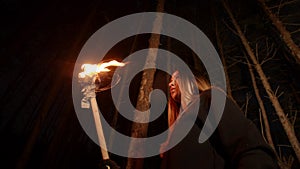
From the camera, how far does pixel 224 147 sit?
1.87 metres

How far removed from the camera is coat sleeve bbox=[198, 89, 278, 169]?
1628 mm

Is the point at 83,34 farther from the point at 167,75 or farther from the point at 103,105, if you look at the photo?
the point at 167,75

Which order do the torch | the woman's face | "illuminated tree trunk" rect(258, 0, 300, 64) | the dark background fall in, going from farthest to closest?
1. "illuminated tree trunk" rect(258, 0, 300, 64)
2. the dark background
3. the woman's face
4. the torch

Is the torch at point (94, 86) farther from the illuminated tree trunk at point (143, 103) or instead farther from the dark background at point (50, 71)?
the dark background at point (50, 71)

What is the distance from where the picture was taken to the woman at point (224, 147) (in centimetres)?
167

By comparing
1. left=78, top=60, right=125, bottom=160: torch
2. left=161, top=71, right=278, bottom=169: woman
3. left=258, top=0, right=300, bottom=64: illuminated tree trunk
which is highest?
left=258, top=0, right=300, bottom=64: illuminated tree trunk

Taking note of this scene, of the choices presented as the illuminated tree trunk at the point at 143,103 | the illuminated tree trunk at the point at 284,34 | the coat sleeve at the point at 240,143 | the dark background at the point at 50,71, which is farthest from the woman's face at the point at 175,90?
the illuminated tree trunk at the point at 284,34

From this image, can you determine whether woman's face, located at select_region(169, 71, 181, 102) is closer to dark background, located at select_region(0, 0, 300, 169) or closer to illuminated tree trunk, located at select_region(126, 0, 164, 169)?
illuminated tree trunk, located at select_region(126, 0, 164, 169)

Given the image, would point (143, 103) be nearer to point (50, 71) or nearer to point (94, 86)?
point (94, 86)

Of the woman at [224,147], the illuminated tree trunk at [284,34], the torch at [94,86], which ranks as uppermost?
the illuminated tree trunk at [284,34]

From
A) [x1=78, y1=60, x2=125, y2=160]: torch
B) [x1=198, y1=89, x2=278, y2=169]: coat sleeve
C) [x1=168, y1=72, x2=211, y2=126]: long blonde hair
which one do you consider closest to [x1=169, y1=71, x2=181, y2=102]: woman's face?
[x1=168, y1=72, x2=211, y2=126]: long blonde hair

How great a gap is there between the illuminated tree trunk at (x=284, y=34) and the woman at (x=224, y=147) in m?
7.08

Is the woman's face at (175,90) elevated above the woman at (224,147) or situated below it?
above

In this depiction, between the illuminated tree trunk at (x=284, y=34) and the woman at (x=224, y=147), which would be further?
the illuminated tree trunk at (x=284, y=34)
